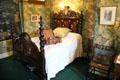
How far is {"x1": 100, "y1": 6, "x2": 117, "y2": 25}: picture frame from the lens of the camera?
252 centimetres

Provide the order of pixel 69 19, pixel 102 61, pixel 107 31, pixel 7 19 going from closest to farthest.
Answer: pixel 102 61, pixel 107 31, pixel 7 19, pixel 69 19

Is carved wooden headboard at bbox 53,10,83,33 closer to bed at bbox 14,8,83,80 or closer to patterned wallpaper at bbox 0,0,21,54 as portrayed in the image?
bed at bbox 14,8,83,80

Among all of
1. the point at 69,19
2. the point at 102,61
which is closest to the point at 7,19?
the point at 69,19

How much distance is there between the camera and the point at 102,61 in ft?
8.38

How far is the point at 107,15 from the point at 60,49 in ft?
4.87

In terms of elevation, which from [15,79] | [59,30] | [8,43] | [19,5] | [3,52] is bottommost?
[15,79]

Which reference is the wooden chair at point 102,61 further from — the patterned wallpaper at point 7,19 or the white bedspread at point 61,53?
the patterned wallpaper at point 7,19

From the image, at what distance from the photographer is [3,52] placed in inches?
152

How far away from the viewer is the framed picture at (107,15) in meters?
2.53

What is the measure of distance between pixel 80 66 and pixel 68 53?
654mm

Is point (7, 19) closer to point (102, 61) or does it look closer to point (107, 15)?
point (107, 15)

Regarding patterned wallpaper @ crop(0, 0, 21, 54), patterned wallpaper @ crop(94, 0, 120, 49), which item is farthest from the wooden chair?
patterned wallpaper @ crop(0, 0, 21, 54)

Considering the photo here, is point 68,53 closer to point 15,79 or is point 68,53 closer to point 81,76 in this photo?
point 81,76

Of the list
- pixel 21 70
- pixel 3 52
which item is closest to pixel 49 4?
pixel 3 52
